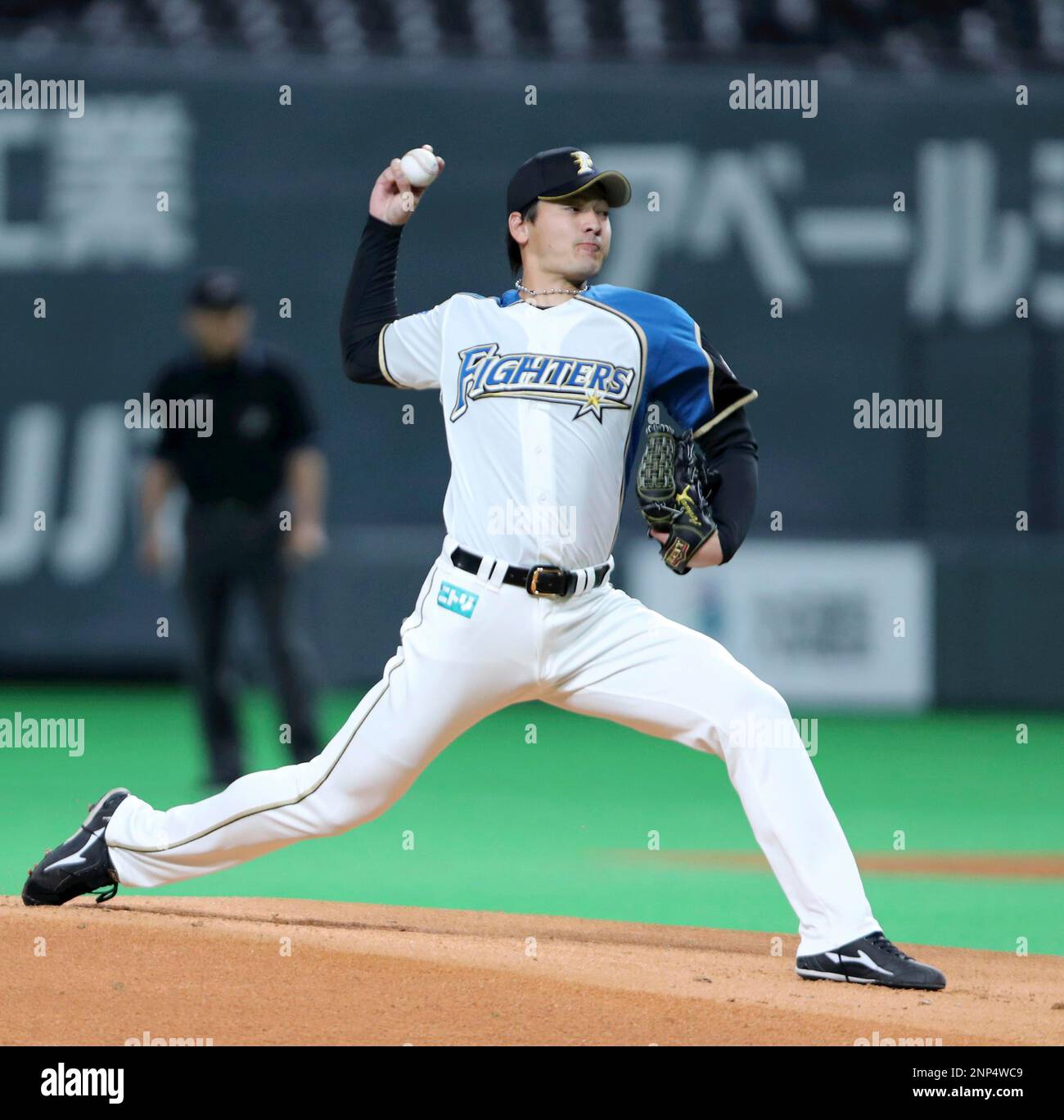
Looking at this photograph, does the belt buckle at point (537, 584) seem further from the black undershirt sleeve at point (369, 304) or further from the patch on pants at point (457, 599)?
the black undershirt sleeve at point (369, 304)

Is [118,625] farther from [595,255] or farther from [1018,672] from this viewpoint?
[595,255]

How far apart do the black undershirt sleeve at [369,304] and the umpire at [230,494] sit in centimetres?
344

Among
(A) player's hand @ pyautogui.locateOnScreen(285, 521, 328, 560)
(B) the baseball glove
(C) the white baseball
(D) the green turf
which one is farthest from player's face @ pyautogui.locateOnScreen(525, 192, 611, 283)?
(A) player's hand @ pyautogui.locateOnScreen(285, 521, 328, 560)

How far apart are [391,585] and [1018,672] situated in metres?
3.81

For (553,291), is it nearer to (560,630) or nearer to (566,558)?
(566,558)

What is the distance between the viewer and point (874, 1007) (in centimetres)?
429

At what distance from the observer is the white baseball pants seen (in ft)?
15.0

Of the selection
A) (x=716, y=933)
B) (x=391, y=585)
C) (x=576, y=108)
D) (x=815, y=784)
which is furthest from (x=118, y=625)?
(x=815, y=784)

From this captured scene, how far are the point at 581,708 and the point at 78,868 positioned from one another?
145 cm

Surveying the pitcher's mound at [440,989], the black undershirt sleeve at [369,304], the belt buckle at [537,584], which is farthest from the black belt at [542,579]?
the pitcher's mound at [440,989]

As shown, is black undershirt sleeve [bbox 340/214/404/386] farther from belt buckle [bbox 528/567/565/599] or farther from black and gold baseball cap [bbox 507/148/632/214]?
belt buckle [bbox 528/567/565/599]

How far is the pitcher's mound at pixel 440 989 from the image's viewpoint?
4.07m

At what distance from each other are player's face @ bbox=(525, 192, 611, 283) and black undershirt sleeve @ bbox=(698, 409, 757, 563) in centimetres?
52

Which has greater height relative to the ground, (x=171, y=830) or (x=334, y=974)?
(x=171, y=830)
